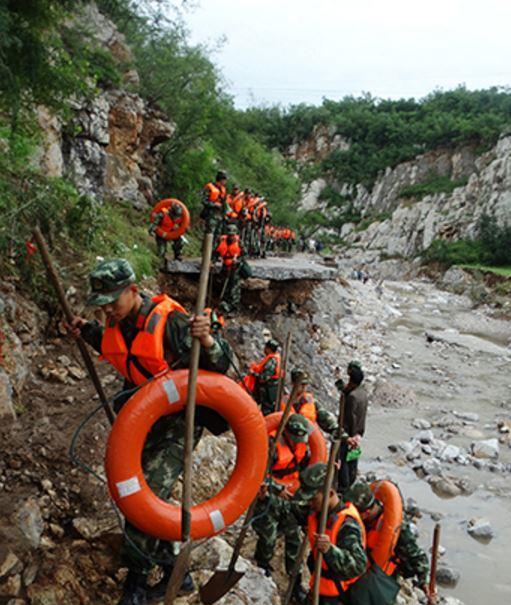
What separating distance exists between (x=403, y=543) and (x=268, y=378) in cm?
265

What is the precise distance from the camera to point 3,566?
2672 millimetres

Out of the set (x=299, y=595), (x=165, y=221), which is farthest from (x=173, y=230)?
(x=299, y=595)

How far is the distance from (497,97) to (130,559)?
65.1 meters

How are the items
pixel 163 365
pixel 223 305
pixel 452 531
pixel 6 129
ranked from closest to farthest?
pixel 163 365 → pixel 452 531 → pixel 6 129 → pixel 223 305

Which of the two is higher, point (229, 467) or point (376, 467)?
point (229, 467)

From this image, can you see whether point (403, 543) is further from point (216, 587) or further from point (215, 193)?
point (215, 193)

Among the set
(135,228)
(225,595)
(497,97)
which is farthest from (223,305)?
(497,97)

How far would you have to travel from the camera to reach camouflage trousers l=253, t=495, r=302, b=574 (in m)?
3.88

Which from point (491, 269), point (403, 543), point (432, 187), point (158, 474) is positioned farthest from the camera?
point (432, 187)

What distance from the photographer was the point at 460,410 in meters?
10.2

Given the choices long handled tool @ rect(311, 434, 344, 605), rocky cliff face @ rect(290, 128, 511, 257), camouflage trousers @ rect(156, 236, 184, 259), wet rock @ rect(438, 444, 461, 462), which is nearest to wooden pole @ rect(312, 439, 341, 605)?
long handled tool @ rect(311, 434, 344, 605)

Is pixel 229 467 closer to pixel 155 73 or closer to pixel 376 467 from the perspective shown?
pixel 376 467

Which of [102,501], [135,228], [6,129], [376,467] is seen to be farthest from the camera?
[135,228]

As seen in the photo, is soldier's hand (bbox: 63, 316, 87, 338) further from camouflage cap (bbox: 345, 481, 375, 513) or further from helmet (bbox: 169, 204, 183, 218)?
helmet (bbox: 169, 204, 183, 218)
